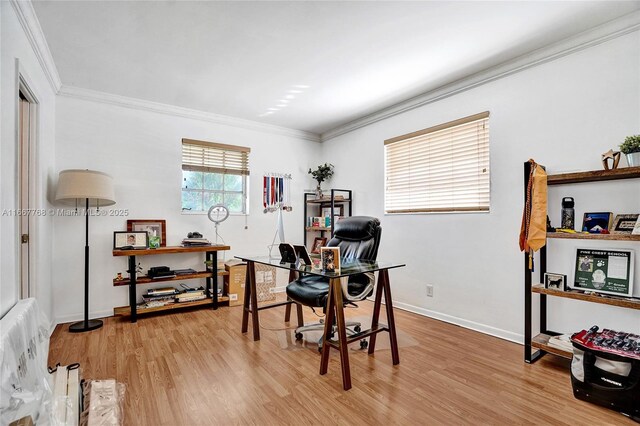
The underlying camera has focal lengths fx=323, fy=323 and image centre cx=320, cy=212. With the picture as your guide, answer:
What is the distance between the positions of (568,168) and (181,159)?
3.95m

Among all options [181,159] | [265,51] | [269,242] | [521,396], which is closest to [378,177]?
[269,242]

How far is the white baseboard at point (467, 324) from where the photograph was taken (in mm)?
2781

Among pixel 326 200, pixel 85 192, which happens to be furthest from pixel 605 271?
pixel 85 192

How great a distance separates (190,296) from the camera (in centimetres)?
376

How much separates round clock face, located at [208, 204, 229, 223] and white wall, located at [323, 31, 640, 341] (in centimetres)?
210

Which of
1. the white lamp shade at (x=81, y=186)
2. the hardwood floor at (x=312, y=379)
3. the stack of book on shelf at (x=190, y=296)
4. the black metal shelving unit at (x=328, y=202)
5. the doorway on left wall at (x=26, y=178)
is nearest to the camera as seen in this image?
the hardwood floor at (x=312, y=379)

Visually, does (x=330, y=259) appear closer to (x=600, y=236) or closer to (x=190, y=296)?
(x=600, y=236)

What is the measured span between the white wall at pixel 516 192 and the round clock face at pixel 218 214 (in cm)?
210

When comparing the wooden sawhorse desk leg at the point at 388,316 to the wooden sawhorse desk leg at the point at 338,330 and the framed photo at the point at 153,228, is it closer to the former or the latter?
the wooden sawhorse desk leg at the point at 338,330

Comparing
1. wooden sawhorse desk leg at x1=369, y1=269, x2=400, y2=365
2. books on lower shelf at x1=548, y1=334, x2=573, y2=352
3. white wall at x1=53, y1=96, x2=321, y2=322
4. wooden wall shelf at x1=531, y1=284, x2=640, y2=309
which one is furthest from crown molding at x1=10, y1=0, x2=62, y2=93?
books on lower shelf at x1=548, y1=334, x2=573, y2=352

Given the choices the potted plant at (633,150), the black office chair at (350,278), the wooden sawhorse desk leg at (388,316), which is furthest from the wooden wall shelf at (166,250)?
the potted plant at (633,150)

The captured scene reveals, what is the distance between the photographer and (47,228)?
299cm

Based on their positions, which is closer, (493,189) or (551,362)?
(551,362)

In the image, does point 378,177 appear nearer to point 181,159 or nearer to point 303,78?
point 303,78
